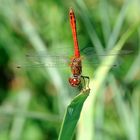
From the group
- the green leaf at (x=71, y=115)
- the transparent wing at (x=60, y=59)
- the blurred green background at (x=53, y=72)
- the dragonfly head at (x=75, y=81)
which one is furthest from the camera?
the blurred green background at (x=53, y=72)

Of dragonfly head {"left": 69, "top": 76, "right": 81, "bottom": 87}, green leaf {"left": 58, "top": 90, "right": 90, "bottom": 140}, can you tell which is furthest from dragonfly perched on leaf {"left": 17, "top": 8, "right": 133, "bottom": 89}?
green leaf {"left": 58, "top": 90, "right": 90, "bottom": 140}

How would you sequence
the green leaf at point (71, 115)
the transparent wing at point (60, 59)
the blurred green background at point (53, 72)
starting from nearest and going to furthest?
the green leaf at point (71, 115), the transparent wing at point (60, 59), the blurred green background at point (53, 72)

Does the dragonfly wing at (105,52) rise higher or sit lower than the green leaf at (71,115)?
higher

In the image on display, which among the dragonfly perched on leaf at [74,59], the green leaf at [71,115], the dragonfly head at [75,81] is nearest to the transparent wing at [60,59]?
the dragonfly perched on leaf at [74,59]

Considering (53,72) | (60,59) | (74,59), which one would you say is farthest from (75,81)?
(53,72)

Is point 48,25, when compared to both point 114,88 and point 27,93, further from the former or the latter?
point 114,88

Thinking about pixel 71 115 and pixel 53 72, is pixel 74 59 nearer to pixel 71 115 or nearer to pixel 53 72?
pixel 53 72

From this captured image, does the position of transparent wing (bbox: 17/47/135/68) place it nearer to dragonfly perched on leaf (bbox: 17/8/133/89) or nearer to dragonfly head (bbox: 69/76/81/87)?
dragonfly perched on leaf (bbox: 17/8/133/89)

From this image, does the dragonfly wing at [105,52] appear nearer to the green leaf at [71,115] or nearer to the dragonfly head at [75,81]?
the dragonfly head at [75,81]
